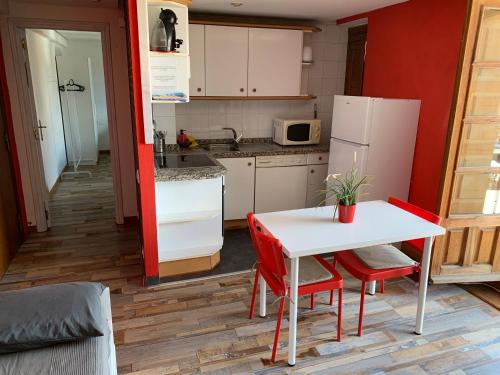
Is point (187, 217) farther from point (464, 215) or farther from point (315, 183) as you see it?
point (464, 215)

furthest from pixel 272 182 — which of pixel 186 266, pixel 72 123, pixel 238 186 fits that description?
pixel 72 123

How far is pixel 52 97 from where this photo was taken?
6.25 metres

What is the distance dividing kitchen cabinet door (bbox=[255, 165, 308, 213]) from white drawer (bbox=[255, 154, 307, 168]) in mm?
45

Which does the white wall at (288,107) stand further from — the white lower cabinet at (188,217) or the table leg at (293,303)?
the table leg at (293,303)

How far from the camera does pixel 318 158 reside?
4316 millimetres

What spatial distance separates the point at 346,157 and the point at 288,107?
1311 millimetres

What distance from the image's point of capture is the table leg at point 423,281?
2410 mm

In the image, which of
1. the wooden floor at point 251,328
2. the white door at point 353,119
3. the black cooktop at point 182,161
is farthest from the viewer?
the white door at point 353,119

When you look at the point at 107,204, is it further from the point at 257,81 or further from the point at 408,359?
the point at 408,359

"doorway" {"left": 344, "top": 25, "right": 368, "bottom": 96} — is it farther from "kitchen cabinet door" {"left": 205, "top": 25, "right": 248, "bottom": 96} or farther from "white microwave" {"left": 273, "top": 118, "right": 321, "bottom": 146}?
"kitchen cabinet door" {"left": 205, "top": 25, "right": 248, "bottom": 96}

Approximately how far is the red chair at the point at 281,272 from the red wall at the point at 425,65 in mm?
1191

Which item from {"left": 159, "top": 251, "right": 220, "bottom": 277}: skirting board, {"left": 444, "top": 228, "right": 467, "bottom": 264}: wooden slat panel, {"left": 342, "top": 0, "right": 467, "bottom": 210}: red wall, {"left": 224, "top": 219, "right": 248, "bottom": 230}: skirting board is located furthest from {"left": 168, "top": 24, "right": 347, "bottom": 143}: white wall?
{"left": 444, "top": 228, "right": 467, "bottom": 264}: wooden slat panel

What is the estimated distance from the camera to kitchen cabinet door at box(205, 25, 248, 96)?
3.97m

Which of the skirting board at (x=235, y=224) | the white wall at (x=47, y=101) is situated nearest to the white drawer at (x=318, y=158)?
the skirting board at (x=235, y=224)
